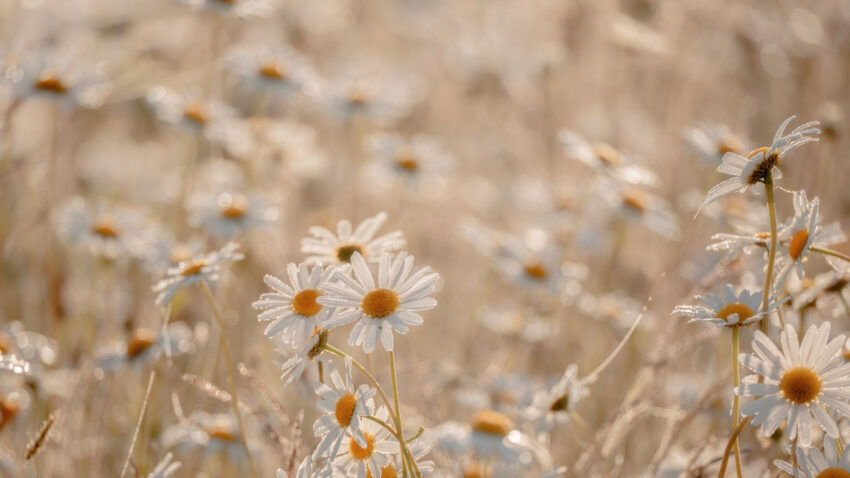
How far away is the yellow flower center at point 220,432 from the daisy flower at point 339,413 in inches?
34.7

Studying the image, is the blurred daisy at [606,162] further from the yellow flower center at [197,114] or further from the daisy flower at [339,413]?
the daisy flower at [339,413]

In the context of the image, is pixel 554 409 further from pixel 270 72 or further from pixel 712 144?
pixel 270 72

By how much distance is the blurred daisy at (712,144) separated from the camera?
2414mm

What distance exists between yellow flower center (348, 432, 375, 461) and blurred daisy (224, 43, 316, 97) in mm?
2327

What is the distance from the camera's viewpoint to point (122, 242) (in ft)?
9.05

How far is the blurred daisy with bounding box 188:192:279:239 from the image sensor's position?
8.46 feet

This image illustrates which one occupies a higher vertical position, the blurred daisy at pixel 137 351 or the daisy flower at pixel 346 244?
the daisy flower at pixel 346 244

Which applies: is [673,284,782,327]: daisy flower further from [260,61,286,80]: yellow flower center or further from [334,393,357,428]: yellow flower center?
[260,61,286,80]: yellow flower center

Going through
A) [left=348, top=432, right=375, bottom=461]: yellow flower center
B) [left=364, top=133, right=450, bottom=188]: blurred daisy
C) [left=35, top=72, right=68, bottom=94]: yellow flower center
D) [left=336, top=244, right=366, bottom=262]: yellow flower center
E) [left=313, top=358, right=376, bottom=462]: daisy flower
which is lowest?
[left=35, top=72, right=68, bottom=94]: yellow flower center

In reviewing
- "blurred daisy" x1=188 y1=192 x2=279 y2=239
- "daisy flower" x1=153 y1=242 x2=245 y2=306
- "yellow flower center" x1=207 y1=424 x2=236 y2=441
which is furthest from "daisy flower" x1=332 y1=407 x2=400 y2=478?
"blurred daisy" x1=188 y1=192 x2=279 y2=239

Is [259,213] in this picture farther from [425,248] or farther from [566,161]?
[566,161]

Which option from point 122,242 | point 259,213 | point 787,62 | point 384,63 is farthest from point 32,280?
point 787,62

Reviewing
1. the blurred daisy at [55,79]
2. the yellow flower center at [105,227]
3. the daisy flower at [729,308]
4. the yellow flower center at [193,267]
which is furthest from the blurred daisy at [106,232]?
the daisy flower at [729,308]

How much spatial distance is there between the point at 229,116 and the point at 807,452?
266cm
